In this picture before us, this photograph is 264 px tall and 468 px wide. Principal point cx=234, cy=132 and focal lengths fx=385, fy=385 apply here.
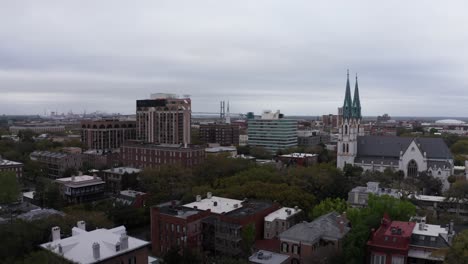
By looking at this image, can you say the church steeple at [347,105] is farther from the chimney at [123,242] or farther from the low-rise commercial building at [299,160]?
the chimney at [123,242]

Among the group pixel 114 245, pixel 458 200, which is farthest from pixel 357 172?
pixel 114 245

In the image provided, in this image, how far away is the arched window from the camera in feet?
261

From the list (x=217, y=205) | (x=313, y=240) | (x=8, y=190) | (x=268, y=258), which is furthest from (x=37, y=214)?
(x=313, y=240)

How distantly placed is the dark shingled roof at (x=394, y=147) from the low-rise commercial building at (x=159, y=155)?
37.6 m

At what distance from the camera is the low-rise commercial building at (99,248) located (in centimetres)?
2750

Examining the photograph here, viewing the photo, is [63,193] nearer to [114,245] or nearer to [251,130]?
[114,245]

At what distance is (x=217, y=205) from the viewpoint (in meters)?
47.1

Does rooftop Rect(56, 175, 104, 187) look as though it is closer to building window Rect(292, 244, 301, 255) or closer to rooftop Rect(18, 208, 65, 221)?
rooftop Rect(18, 208, 65, 221)

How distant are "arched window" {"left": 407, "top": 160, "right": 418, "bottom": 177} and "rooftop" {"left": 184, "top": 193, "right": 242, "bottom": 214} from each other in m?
47.6

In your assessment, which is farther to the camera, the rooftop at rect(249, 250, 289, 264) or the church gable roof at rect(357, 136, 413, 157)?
the church gable roof at rect(357, 136, 413, 157)

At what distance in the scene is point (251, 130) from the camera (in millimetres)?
141750

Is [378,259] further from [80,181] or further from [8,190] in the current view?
[80,181]

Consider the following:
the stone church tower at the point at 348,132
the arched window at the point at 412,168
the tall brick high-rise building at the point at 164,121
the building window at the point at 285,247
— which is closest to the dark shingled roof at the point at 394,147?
the stone church tower at the point at 348,132

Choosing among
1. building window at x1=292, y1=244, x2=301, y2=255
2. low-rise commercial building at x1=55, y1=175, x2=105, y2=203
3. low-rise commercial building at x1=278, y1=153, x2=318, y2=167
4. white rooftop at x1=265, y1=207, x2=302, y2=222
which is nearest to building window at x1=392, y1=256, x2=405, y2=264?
building window at x1=292, y1=244, x2=301, y2=255
